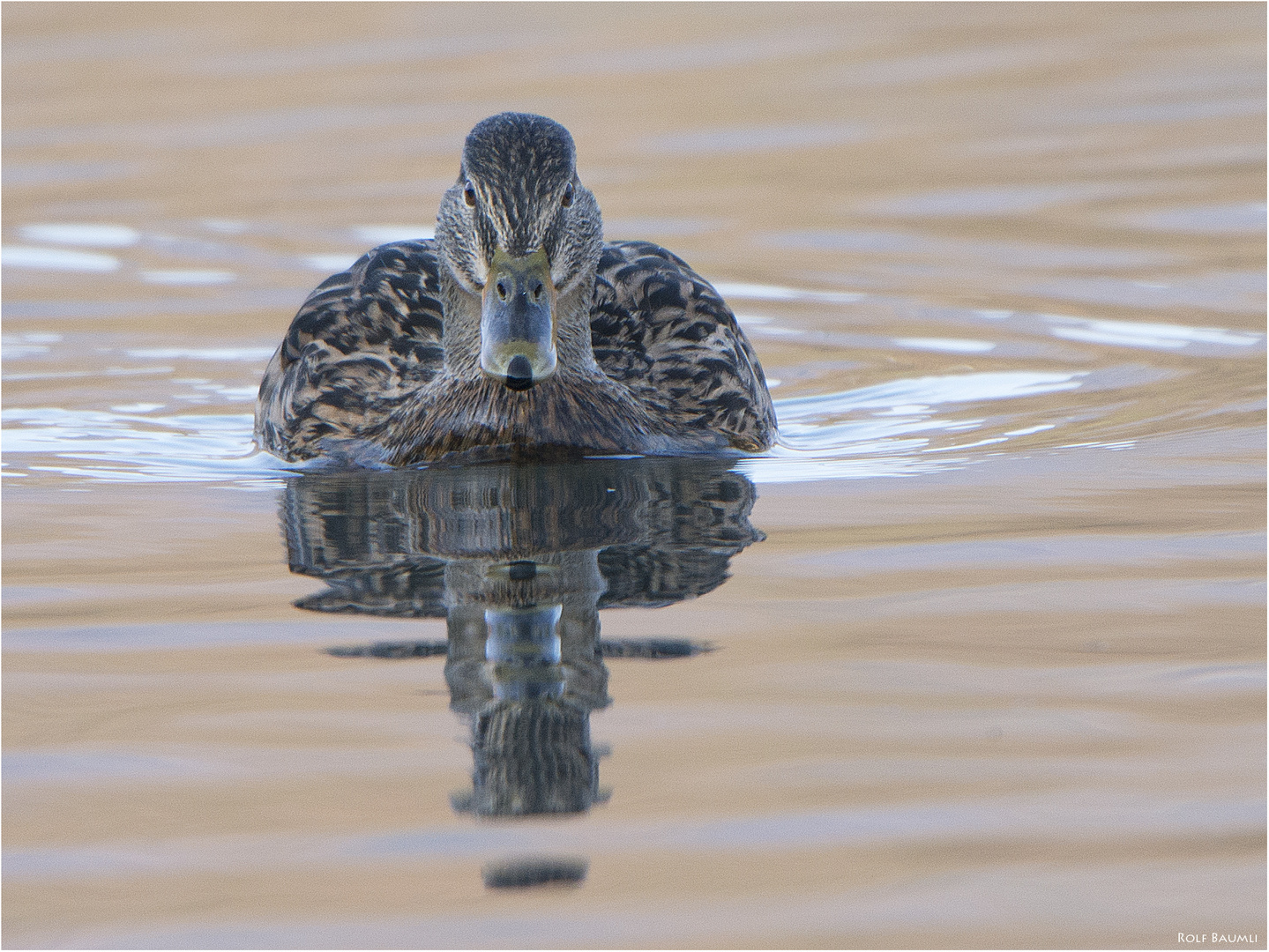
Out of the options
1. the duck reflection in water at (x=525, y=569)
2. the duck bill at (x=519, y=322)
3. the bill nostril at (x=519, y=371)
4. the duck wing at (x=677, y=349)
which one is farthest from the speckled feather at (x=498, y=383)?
the bill nostril at (x=519, y=371)

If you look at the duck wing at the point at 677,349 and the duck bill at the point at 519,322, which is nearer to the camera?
the duck bill at the point at 519,322

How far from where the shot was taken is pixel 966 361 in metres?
10.8

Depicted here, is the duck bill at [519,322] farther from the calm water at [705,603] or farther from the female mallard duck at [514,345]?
the calm water at [705,603]

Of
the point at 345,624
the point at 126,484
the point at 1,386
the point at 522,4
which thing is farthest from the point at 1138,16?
the point at 345,624

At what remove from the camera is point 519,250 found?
25.9 feet

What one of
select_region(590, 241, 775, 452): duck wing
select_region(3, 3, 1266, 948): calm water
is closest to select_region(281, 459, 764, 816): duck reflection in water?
select_region(3, 3, 1266, 948): calm water

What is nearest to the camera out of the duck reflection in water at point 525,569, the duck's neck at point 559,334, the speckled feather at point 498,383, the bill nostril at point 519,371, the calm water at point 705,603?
the calm water at point 705,603

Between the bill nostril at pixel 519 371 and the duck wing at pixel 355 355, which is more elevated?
the duck wing at pixel 355 355

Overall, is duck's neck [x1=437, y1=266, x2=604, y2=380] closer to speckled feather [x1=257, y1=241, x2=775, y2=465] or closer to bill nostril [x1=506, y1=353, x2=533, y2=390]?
speckled feather [x1=257, y1=241, x2=775, y2=465]

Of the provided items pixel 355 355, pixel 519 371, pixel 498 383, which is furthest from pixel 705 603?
pixel 355 355

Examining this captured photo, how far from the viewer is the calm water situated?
4.39m

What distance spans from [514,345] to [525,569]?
1.14 metres

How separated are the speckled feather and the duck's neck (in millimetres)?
52

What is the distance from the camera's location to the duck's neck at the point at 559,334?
28.1ft
